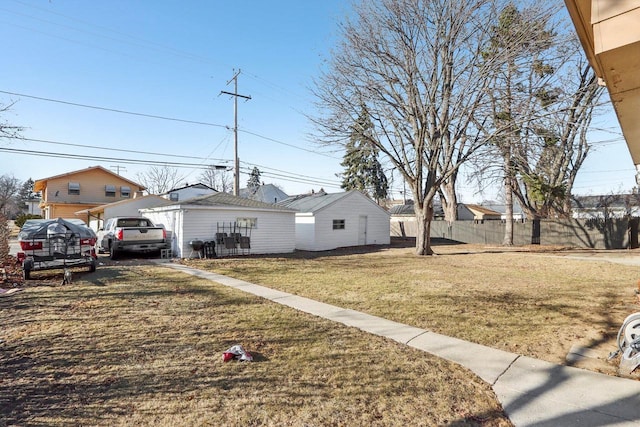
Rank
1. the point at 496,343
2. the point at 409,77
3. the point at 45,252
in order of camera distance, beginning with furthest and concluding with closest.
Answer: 1. the point at 409,77
2. the point at 45,252
3. the point at 496,343

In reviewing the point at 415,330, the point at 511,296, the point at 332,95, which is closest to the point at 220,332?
the point at 415,330

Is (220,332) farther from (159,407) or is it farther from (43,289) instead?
(43,289)

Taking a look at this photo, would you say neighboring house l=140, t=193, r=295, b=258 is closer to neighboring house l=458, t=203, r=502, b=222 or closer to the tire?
the tire

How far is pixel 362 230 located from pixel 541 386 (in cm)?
1874

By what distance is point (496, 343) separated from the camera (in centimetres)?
421

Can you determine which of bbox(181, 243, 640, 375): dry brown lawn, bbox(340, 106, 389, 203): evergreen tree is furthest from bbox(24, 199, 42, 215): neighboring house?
bbox(181, 243, 640, 375): dry brown lawn

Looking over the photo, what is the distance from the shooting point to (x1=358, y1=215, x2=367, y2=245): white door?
852 inches

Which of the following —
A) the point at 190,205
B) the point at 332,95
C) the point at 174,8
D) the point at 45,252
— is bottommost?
the point at 45,252

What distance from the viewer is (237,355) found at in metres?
3.69

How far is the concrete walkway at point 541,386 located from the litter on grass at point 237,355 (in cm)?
184

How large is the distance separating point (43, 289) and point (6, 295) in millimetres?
650

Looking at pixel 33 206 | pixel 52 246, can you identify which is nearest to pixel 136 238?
pixel 52 246

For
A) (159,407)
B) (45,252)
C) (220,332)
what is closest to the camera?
(159,407)

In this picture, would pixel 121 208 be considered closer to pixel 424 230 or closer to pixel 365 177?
pixel 424 230
